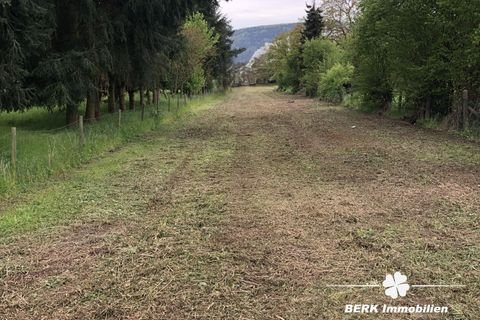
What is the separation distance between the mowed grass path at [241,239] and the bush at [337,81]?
86.1 feet

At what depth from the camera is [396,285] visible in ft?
13.8

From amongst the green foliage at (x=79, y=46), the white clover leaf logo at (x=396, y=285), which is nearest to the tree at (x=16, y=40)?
the green foliage at (x=79, y=46)

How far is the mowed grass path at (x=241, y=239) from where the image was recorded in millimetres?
4023

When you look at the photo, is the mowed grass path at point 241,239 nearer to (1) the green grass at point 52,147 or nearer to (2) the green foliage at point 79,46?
(1) the green grass at point 52,147

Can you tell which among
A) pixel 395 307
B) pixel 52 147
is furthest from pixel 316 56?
pixel 395 307

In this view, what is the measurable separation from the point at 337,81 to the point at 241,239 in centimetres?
3284

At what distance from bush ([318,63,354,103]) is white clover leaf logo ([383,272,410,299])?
3207 centimetres

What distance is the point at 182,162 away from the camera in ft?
36.0

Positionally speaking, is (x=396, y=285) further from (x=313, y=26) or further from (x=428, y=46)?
(x=313, y=26)

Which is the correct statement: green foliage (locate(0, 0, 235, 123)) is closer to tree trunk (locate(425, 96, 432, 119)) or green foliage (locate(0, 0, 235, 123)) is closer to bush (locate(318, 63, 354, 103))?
tree trunk (locate(425, 96, 432, 119))

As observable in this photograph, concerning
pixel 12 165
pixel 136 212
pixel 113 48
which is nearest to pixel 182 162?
pixel 12 165

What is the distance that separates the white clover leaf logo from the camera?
4059 mm

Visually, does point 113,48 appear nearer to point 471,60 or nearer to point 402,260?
point 471,60

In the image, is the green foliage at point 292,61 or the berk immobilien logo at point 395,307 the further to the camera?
the green foliage at point 292,61
